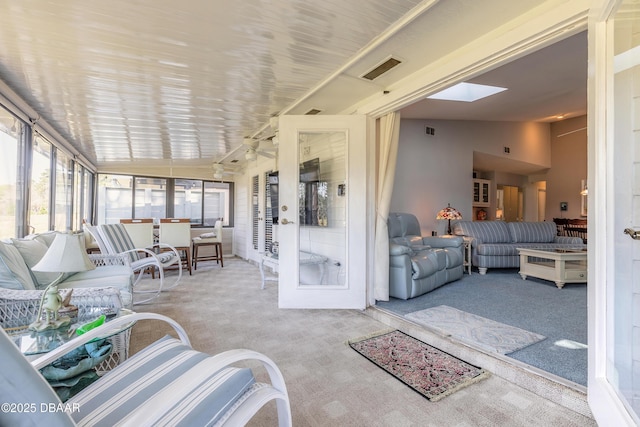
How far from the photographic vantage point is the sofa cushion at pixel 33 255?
2225 mm

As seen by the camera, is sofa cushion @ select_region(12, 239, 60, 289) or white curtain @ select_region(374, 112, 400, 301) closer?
sofa cushion @ select_region(12, 239, 60, 289)

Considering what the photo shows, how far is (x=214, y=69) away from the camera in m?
2.37

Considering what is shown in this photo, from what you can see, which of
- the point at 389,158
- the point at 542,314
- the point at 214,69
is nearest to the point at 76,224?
the point at 214,69

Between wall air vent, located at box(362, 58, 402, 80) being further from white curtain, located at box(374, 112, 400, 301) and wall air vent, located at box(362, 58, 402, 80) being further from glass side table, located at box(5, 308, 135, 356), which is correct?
glass side table, located at box(5, 308, 135, 356)

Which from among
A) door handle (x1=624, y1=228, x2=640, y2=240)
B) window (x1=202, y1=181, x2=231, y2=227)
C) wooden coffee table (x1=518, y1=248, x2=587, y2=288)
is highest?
window (x1=202, y1=181, x2=231, y2=227)

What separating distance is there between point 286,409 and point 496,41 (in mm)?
2456

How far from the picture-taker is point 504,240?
16.8 ft

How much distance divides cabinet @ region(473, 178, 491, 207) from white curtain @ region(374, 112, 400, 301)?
16.9 ft

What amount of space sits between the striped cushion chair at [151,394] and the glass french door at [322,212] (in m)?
1.96

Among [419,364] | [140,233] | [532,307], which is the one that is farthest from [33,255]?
[532,307]

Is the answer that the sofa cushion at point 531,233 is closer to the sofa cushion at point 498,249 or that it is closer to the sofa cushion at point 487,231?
the sofa cushion at point 487,231

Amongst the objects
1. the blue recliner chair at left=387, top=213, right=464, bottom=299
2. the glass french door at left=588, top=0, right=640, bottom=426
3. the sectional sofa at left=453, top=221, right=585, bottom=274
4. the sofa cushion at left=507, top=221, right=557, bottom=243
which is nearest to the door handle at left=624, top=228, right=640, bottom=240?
the glass french door at left=588, top=0, right=640, bottom=426

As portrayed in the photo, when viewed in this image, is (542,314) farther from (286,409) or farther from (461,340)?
(286,409)

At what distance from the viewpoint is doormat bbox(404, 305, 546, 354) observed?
2162mm
